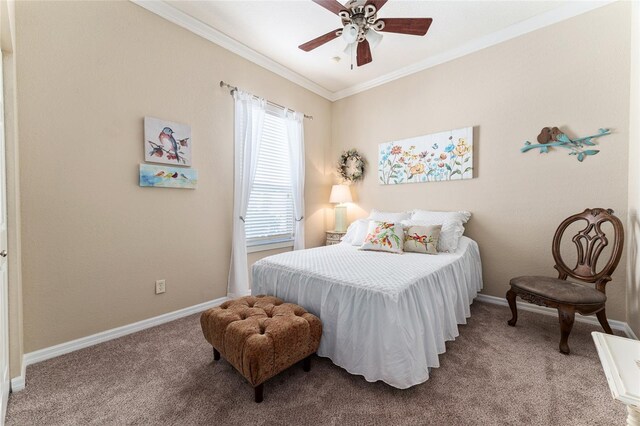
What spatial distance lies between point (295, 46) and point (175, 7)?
125 centimetres

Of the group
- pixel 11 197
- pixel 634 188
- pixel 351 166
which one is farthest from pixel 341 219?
pixel 11 197

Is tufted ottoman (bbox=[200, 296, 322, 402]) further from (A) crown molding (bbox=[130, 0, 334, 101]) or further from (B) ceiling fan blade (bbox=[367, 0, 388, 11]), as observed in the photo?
(A) crown molding (bbox=[130, 0, 334, 101])

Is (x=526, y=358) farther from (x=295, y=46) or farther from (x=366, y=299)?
(x=295, y=46)

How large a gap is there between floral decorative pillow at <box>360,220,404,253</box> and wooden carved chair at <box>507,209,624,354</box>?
104cm

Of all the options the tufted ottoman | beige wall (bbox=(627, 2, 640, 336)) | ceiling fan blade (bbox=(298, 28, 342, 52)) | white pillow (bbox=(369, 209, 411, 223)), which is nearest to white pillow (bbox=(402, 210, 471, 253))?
→ white pillow (bbox=(369, 209, 411, 223))

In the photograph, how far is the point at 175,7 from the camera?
2.56 m

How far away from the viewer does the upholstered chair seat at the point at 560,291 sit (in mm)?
1964

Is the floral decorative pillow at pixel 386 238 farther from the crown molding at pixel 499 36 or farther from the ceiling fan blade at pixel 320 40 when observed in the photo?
the crown molding at pixel 499 36

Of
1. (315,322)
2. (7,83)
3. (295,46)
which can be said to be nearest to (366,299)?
(315,322)

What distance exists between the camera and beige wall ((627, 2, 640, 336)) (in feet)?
6.95

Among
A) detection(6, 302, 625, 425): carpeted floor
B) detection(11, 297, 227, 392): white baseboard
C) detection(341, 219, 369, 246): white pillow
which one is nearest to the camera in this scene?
detection(6, 302, 625, 425): carpeted floor

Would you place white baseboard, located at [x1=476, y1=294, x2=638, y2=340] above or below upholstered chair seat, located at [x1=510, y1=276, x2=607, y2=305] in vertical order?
below

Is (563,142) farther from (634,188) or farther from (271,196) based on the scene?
(271,196)

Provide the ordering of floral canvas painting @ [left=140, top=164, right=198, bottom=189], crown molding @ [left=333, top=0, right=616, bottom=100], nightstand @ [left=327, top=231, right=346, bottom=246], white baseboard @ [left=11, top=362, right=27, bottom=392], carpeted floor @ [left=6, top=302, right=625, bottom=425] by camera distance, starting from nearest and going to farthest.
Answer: carpeted floor @ [left=6, top=302, right=625, bottom=425] < white baseboard @ [left=11, top=362, right=27, bottom=392] < floral canvas painting @ [left=140, top=164, right=198, bottom=189] < crown molding @ [left=333, top=0, right=616, bottom=100] < nightstand @ [left=327, top=231, right=346, bottom=246]
